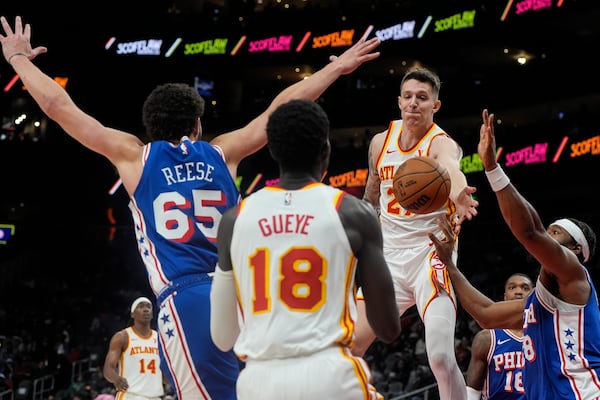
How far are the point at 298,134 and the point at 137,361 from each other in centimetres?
859

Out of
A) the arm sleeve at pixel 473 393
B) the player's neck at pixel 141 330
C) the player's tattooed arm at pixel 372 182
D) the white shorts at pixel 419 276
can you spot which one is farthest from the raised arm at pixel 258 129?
the player's neck at pixel 141 330

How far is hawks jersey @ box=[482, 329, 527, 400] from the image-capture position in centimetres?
755

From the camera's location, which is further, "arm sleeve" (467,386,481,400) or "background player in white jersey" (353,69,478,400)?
"arm sleeve" (467,386,481,400)

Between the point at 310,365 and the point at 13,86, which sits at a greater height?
the point at 13,86

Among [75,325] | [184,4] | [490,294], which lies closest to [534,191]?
[490,294]

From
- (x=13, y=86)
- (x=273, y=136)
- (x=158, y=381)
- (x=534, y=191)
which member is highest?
(x=13, y=86)

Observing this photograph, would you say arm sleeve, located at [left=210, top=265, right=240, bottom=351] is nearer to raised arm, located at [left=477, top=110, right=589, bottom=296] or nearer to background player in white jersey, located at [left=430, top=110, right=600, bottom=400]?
background player in white jersey, located at [left=430, top=110, right=600, bottom=400]

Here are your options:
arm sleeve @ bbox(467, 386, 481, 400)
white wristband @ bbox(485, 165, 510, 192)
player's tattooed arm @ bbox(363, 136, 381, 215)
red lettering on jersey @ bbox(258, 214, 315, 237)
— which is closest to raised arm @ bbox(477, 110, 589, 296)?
white wristband @ bbox(485, 165, 510, 192)

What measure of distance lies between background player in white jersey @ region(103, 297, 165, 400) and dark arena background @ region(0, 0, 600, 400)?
10285 millimetres

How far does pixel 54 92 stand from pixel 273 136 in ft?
5.37

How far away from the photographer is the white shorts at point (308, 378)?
349cm

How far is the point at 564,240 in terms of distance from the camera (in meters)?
5.47

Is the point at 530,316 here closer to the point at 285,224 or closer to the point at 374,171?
the point at 374,171

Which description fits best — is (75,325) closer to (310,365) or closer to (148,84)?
(148,84)
